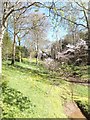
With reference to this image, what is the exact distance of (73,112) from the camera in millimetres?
3162

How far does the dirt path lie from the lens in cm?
305

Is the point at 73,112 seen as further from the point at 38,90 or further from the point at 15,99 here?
the point at 15,99

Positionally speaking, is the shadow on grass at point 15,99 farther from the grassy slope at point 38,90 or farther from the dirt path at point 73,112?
the dirt path at point 73,112

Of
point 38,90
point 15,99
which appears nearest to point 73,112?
point 38,90

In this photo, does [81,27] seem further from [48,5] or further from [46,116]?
[46,116]

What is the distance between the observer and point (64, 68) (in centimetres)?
341

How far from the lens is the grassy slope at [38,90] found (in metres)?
2.77

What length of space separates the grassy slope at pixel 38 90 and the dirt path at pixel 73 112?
73mm

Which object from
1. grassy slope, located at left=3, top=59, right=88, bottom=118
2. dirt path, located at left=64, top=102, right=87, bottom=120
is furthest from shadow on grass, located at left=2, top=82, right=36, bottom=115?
dirt path, located at left=64, top=102, right=87, bottom=120

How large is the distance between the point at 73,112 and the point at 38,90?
61 cm

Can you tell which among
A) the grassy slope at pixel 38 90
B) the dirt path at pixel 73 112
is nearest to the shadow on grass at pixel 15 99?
the grassy slope at pixel 38 90

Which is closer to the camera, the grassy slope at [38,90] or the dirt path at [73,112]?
the grassy slope at [38,90]

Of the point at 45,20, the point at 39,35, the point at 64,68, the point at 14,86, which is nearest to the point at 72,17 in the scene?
the point at 45,20

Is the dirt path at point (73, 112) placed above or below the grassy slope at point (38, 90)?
below
